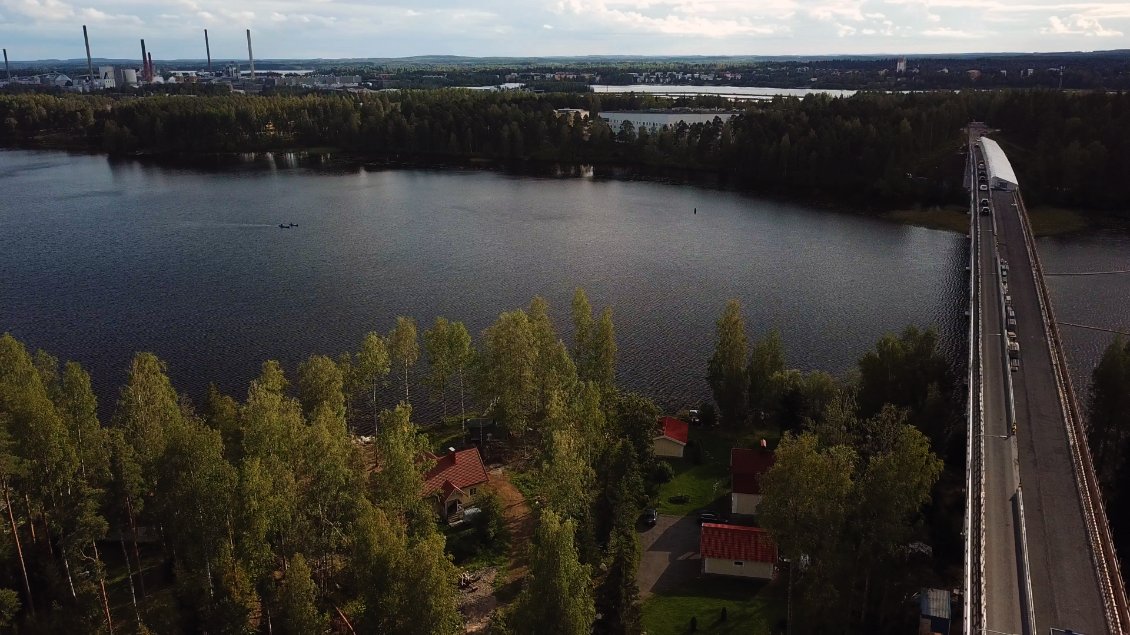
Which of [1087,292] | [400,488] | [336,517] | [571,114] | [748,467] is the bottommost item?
[748,467]

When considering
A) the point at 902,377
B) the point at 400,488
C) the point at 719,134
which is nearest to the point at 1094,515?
the point at 902,377

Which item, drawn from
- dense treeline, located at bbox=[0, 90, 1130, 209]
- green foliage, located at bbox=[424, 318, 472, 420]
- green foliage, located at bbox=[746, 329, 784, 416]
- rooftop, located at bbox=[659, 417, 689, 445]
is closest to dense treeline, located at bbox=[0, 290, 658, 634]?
rooftop, located at bbox=[659, 417, 689, 445]

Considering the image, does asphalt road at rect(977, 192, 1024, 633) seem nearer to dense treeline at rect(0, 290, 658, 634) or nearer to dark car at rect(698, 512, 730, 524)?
dark car at rect(698, 512, 730, 524)

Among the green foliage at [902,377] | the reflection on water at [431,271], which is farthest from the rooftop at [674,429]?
the green foliage at [902,377]

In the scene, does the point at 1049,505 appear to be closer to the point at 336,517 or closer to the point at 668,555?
the point at 668,555

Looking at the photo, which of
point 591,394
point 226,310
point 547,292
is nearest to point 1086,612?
point 591,394

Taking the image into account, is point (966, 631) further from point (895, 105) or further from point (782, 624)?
point (895, 105)
